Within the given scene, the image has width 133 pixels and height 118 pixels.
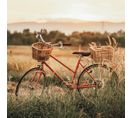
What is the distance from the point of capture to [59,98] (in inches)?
125

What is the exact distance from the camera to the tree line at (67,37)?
317 centimetres

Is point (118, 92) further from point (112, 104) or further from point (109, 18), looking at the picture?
point (109, 18)

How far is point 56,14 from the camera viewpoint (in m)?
3.19

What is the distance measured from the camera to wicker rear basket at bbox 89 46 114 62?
126 inches

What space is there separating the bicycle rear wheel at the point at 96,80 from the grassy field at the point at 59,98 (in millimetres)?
36

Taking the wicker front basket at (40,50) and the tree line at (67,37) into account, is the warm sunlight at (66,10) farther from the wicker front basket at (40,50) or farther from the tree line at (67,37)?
the wicker front basket at (40,50)

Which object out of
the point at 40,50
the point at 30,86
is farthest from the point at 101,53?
the point at 30,86

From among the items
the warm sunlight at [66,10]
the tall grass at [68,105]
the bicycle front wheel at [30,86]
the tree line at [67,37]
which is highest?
the warm sunlight at [66,10]

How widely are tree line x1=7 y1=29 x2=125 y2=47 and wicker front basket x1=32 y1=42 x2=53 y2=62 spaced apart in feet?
0.15

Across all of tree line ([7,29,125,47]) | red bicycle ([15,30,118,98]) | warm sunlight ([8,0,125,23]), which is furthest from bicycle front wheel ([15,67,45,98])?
warm sunlight ([8,0,125,23])

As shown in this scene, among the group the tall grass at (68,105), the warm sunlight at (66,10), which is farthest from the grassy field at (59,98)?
the warm sunlight at (66,10)

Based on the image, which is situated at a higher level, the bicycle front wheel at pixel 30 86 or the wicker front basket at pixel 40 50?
the wicker front basket at pixel 40 50
